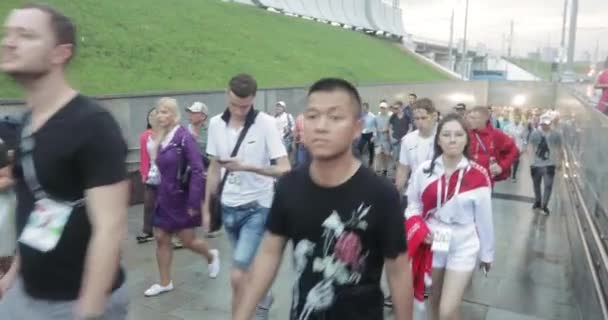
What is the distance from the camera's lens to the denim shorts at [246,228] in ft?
13.6

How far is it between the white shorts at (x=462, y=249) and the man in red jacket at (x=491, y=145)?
5.95 feet

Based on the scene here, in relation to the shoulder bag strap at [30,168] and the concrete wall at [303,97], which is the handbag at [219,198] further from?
the shoulder bag strap at [30,168]

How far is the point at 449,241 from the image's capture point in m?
3.91

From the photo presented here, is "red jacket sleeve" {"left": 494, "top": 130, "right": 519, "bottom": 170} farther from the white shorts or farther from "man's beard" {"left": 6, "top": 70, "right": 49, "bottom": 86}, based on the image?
"man's beard" {"left": 6, "top": 70, "right": 49, "bottom": 86}

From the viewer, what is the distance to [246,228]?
4.19 metres

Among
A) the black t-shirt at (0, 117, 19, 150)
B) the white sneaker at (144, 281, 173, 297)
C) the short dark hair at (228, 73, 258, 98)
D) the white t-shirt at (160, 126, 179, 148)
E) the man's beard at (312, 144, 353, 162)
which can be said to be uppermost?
the short dark hair at (228, 73, 258, 98)

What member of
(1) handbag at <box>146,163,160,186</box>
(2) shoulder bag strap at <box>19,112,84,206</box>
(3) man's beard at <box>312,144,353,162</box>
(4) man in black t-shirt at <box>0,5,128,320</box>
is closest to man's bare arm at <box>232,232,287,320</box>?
(3) man's beard at <box>312,144,353,162</box>

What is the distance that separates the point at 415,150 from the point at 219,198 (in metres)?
1.97

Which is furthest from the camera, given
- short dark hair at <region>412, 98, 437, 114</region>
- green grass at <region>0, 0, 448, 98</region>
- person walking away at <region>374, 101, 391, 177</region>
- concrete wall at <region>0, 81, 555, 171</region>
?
green grass at <region>0, 0, 448, 98</region>

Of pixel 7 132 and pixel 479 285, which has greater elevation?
pixel 7 132

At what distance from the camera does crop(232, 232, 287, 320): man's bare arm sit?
7.81ft

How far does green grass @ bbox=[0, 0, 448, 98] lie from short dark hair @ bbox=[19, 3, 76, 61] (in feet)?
0.54

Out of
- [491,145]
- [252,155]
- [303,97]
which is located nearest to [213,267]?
[252,155]

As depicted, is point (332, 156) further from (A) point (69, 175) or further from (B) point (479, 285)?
(B) point (479, 285)
